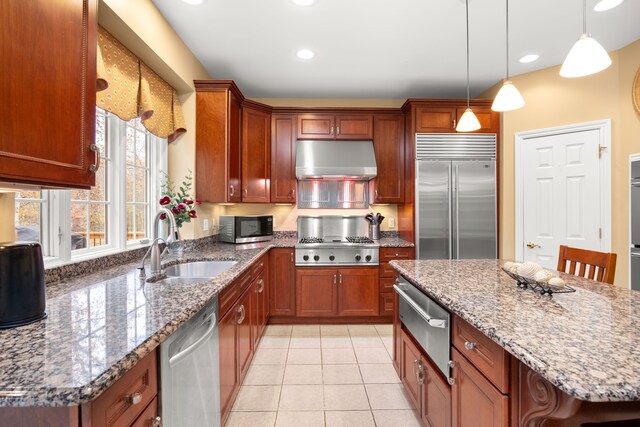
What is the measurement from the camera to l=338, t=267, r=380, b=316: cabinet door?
3.30m

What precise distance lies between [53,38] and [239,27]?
170cm

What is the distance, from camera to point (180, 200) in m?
2.53

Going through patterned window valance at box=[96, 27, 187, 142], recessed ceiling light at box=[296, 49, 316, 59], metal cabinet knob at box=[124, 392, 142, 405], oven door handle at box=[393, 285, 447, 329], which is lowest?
metal cabinet knob at box=[124, 392, 142, 405]

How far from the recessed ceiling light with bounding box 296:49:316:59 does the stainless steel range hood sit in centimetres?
99

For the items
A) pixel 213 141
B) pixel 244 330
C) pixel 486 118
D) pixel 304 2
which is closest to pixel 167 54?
pixel 213 141

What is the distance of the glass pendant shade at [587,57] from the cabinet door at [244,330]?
87.6 inches

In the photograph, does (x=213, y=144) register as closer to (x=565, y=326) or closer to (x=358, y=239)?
(x=358, y=239)

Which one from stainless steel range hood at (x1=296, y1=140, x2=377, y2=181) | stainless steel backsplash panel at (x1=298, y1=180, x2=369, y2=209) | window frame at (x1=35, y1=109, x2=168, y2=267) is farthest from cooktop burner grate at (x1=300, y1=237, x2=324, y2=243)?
window frame at (x1=35, y1=109, x2=168, y2=267)

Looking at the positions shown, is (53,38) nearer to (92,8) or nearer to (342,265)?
(92,8)

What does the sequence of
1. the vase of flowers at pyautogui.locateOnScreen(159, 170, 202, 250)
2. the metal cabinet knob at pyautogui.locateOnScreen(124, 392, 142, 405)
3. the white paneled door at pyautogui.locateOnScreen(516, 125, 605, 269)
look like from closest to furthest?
1. the metal cabinet knob at pyautogui.locateOnScreen(124, 392, 142, 405)
2. the vase of flowers at pyautogui.locateOnScreen(159, 170, 202, 250)
3. the white paneled door at pyautogui.locateOnScreen(516, 125, 605, 269)

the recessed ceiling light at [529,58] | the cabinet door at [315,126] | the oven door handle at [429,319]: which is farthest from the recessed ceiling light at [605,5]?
the oven door handle at [429,319]

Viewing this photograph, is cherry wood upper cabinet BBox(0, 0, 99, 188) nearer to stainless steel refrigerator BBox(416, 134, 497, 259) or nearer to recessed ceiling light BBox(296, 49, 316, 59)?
recessed ceiling light BBox(296, 49, 316, 59)

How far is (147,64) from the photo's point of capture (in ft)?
7.62

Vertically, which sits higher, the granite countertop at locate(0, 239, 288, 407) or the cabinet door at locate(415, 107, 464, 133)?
the cabinet door at locate(415, 107, 464, 133)
